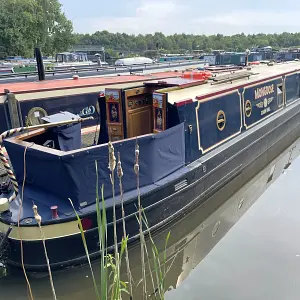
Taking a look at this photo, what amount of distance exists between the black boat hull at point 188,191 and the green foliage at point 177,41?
2728 inches

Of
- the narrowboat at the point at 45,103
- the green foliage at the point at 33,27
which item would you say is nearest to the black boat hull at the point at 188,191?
the narrowboat at the point at 45,103

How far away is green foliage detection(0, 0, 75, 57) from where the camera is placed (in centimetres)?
3531

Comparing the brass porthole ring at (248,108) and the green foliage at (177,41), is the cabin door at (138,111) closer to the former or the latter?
the brass porthole ring at (248,108)

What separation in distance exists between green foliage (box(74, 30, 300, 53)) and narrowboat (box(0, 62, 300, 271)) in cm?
7073

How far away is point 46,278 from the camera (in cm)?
415

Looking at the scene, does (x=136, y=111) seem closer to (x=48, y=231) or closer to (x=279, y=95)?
(x=48, y=231)

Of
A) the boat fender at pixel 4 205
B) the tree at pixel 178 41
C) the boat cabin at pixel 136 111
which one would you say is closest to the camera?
the boat fender at pixel 4 205

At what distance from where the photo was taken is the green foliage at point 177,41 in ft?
247

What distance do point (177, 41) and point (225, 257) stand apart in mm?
99201

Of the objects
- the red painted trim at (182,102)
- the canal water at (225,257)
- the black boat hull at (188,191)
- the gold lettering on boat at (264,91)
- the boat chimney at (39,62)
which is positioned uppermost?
the boat chimney at (39,62)

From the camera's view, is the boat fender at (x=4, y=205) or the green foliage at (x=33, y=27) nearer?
the boat fender at (x=4, y=205)

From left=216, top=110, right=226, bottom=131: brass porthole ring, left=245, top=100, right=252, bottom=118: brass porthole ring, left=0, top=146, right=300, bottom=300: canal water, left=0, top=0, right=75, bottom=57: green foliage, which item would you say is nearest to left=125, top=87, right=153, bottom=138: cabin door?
left=216, top=110, right=226, bottom=131: brass porthole ring

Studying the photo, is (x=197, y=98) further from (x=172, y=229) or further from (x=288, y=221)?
(x=288, y=221)

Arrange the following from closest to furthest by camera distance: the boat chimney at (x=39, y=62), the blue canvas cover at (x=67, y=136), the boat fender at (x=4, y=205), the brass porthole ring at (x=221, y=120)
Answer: the boat fender at (x=4, y=205) → the blue canvas cover at (x=67, y=136) → the brass porthole ring at (x=221, y=120) → the boat chimney at (x=39, y=62)
